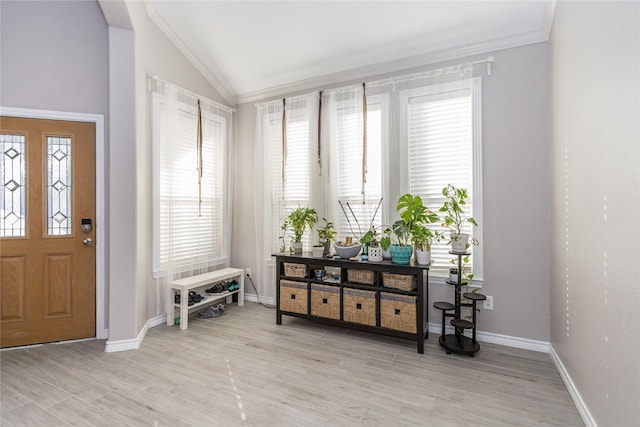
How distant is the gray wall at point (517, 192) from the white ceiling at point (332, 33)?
11.4 inches

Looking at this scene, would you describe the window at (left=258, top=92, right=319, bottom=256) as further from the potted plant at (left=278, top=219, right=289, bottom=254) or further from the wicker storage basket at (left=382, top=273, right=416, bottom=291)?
the wicker storage basket at (left=382, top=273, right=416, bottom=291)

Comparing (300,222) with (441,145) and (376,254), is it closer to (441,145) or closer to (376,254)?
(376,254)

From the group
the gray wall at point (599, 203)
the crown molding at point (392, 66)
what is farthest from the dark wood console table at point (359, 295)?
the crown molding at point (392, 66)

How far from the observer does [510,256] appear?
9.16 feet

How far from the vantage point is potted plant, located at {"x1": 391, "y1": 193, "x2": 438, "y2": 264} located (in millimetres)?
2785

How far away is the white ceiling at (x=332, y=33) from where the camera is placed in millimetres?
2680

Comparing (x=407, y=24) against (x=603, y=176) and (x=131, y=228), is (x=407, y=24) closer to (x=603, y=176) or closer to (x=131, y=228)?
(x=603, y=176)

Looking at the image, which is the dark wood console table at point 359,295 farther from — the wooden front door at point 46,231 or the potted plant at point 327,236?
the wooden front door at point 46,231

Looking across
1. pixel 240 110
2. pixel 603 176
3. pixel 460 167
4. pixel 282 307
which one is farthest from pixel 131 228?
pixel 603 176

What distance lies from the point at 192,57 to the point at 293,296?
3.02 metres

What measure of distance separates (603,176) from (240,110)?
12.9ft

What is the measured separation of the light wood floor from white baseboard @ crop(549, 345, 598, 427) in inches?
1.5

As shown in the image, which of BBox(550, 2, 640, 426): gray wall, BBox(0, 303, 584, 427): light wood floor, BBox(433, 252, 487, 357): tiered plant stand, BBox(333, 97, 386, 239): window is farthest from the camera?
BBox(333, 97, 386, 239): window

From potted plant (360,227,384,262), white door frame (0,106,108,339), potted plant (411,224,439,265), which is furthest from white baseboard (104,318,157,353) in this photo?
potted plant (411,224,439,265)
